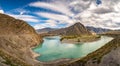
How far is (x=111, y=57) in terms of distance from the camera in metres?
41.9

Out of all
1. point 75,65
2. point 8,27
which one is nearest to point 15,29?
point 8,27

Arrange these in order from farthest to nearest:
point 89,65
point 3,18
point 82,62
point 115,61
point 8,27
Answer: point 3,18 < point 8,27 < point 82,62 < point 89,65 < point 115,61

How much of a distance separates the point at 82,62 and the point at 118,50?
31.3 feet

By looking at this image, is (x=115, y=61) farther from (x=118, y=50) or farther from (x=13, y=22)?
(x=13, y=22)

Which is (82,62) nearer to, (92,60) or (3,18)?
(92,60)

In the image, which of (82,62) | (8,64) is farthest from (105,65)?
(8,64)

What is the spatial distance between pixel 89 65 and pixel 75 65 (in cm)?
571

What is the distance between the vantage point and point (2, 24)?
18238cm

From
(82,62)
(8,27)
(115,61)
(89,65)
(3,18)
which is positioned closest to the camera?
(115,61)

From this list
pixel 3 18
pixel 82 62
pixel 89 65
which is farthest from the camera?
pixel 3 18

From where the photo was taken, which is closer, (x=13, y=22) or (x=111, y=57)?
(x=111, y=57)

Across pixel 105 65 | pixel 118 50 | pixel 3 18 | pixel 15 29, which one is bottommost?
pixel 105 65

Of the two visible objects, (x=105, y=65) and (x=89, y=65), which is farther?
(x=89, y=65)

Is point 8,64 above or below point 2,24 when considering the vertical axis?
below
